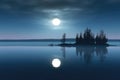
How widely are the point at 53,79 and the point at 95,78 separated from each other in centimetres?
778

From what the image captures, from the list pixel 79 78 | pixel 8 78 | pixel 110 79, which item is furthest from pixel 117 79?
pixel 8 78

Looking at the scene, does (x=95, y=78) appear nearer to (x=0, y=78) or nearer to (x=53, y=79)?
(x=53, y=79)

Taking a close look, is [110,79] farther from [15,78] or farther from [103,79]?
[15,78]

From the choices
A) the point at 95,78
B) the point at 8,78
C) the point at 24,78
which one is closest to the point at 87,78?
the point at 95,78

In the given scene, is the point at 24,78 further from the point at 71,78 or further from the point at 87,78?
the point at 87,78

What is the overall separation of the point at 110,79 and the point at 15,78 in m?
17.3

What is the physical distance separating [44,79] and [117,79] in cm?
1320

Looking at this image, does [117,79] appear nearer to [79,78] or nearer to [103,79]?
[103,79]

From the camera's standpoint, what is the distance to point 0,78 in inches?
1608

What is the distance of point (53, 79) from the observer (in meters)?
41.3

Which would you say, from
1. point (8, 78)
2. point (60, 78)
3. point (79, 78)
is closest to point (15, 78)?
point (8, 78)

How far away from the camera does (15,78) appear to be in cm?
4119

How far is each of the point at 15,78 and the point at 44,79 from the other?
5.38 metres

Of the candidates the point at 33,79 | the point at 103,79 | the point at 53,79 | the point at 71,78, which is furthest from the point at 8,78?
the point at 103,79
